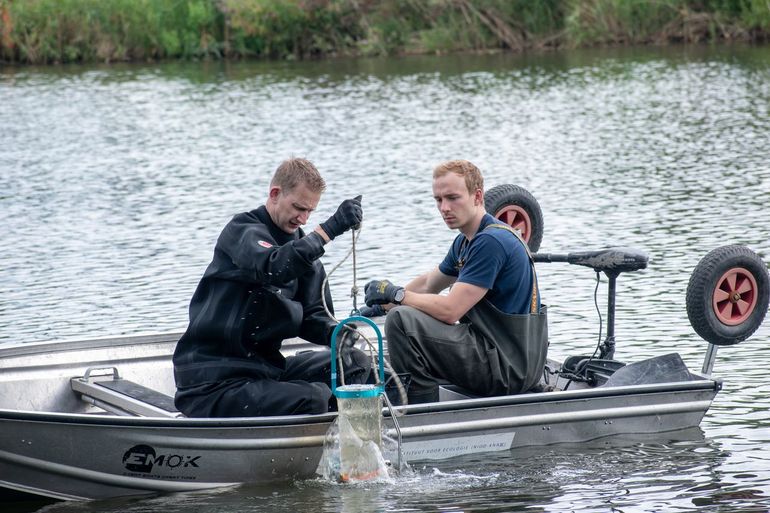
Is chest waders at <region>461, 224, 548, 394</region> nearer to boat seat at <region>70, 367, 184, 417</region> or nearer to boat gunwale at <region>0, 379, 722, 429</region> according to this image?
boat gunwale at <region>0, 379, 722, 429</region>

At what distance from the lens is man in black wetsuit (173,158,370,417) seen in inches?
290

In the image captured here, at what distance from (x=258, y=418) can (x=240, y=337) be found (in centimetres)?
49

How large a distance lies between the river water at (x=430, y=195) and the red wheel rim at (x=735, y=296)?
2.48 ft

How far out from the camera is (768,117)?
25016 mm

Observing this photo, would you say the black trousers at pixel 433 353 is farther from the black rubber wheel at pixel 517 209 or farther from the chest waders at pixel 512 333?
the black rubber wheel at pixel 517 209

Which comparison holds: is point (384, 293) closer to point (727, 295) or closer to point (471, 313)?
point (471, 313)

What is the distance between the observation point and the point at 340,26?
158ft

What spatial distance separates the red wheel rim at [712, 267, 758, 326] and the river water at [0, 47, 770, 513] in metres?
0.76

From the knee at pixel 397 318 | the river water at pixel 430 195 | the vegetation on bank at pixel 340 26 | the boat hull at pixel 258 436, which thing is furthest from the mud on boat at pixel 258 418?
the vegetation on bank at pixel 340 26

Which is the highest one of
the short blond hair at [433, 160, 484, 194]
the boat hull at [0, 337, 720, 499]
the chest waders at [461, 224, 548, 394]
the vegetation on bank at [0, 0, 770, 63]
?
the vegetation on bank at [0, 0, 770, 63]

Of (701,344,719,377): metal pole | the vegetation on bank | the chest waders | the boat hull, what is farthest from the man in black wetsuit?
the vegetation on bank

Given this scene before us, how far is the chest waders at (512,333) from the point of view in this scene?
7.87m

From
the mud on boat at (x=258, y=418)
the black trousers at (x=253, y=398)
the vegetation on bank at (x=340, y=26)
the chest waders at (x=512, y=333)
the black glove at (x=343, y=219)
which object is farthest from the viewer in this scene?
the vegetation on bank at (x=340, y=26)

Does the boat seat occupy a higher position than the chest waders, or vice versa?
the chest waders
